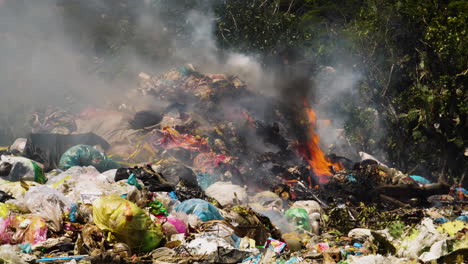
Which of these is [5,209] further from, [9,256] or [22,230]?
[9,256]

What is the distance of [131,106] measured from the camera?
10641 mm

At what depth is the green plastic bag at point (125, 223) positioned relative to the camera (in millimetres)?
3059

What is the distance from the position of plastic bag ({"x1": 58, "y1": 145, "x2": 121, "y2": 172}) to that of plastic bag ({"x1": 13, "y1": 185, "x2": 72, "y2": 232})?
2263 millimetres

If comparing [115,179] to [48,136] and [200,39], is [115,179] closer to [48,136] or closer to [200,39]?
[48,136]

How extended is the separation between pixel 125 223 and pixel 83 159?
332 cm

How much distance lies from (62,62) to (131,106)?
345 centimetres

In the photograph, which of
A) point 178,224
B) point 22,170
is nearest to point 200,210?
point 178,224

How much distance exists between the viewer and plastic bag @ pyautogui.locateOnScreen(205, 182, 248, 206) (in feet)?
18.0

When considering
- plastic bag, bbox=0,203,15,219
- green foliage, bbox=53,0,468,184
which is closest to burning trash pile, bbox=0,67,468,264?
plastic bag, bbox=0,203,15,219

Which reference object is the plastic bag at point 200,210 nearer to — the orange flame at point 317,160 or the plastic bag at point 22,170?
the plastic bag at point 22,170

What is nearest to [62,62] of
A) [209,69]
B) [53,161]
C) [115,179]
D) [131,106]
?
[131,106]

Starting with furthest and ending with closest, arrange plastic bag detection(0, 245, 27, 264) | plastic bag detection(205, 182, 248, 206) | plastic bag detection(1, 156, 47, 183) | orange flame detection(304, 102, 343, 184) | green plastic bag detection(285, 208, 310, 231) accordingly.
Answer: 1. orange flame detection(304, 102, 343, 184)
2. plastic bag detection(205, 182, 248, 206)
3. green plastic bag detection(285, 208, 310, 231)
4. plastic bag detection(1, 156, 47, 183)
5. plastic bag detection(0, 245, 27, 264)

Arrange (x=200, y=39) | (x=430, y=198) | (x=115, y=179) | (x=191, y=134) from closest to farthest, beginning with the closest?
(x=115, y=179) < (x=430, y=198) < (x=191, y=134) < (x=200, y=39)

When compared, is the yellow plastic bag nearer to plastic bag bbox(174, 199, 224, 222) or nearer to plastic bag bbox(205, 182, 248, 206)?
plastic bag bbox(174, 199, 224, 222)
